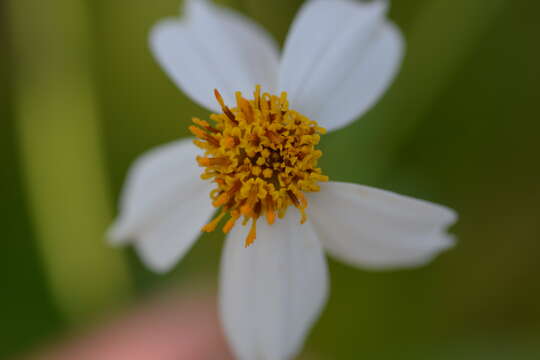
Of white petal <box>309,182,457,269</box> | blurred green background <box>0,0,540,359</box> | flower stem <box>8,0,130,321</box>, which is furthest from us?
flower stem <box>8,0,130,321</box>

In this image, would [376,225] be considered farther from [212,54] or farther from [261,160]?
[212,54]

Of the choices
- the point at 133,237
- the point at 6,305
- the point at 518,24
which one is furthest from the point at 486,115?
the point at 6,305

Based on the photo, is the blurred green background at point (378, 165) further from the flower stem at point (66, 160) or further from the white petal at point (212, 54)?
the white petal at point (212, 54)

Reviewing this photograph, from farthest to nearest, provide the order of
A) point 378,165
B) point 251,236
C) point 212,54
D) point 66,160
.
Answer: point 66,160
point 378,165
point 212,54
point 251,236

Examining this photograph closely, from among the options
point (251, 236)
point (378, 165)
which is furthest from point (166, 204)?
point (378, 165)

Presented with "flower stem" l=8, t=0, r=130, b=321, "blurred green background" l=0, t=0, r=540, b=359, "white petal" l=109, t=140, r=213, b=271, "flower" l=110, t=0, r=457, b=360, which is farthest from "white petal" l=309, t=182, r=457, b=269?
"flower stem" l=8, t=0, r=130, b=321

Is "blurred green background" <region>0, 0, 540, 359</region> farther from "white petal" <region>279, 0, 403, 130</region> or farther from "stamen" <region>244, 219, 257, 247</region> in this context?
"stamen" <region>244, 219, 257, 247</region>
